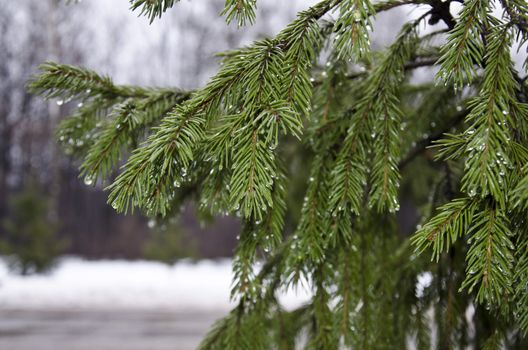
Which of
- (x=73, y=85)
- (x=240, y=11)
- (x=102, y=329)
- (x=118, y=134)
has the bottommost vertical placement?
(x=102, y=329)

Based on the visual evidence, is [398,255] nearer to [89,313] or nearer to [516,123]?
[516,123]

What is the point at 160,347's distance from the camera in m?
6.16

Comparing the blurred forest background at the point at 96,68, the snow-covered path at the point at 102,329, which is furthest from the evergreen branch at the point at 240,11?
the blurred forest background at the point at 96,68

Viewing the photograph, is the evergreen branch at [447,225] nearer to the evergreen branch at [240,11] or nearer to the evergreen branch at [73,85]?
the evergreen branch at [240,11]

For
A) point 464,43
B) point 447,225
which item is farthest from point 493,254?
point 464,43

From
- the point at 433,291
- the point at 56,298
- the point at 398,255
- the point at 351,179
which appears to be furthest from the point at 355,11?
the point at 56,298

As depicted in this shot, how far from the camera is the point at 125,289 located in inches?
403

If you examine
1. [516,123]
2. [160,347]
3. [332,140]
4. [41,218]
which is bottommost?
[160,347]

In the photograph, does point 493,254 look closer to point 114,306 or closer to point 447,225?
point 447,225

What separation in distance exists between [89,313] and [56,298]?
56.2 inches

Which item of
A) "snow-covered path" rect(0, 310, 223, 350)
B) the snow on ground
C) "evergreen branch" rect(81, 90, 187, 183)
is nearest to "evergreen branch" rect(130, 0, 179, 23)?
"evergreen branch" rect(81, 90, 187, 183)

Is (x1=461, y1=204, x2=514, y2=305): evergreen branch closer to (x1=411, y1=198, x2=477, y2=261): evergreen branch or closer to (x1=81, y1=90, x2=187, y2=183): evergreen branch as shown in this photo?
(x1=411, y1=198, x2=477, y2=261): evergreen branch

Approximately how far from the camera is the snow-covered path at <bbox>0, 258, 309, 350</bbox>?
255 inches

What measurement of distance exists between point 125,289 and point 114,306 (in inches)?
54.3
